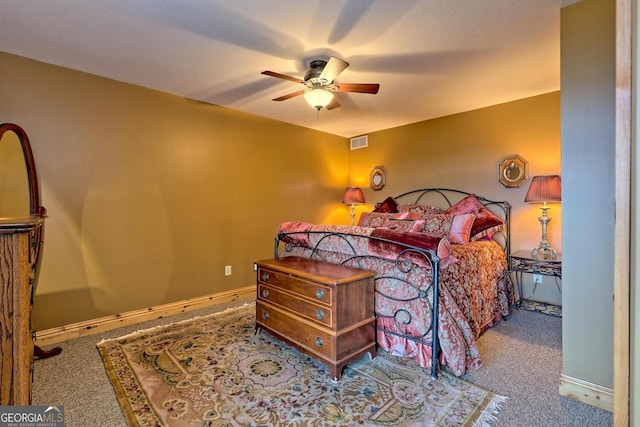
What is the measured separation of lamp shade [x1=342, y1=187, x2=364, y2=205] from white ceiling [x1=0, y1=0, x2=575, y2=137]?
2.01 metres

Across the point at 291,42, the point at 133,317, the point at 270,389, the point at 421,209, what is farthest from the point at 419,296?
the point at 133,317

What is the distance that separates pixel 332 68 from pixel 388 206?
9.30ft

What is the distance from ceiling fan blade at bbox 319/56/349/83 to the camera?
2.18 metres

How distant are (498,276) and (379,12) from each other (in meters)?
2.82

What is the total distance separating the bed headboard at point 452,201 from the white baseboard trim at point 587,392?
2.08m

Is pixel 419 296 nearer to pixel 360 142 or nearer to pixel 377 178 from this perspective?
pixel 377 178

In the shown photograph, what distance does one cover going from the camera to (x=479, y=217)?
359 cm

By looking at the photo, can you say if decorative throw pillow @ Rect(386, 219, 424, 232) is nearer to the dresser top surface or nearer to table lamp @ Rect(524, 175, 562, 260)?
table lamp @ Rect(524, 175, 562, 260)

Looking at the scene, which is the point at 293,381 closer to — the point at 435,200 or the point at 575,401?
the point at 575,401

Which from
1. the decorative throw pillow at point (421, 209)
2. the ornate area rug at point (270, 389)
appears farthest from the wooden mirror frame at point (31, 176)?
the decorative throw pillow at point (421, 209)

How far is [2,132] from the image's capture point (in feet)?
7.59

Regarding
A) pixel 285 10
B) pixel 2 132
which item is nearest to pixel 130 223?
pixel 2 132

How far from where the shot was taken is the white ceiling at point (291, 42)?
1.95 metres

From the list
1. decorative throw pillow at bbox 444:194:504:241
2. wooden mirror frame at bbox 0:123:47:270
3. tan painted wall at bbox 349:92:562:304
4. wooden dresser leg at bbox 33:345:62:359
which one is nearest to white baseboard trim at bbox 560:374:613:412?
decorative throw pillow at bbox 444:194:504:241
